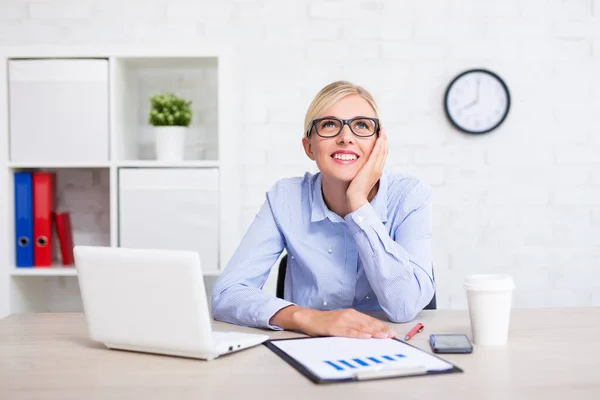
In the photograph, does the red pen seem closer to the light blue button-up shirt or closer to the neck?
the light blue button-up shirt

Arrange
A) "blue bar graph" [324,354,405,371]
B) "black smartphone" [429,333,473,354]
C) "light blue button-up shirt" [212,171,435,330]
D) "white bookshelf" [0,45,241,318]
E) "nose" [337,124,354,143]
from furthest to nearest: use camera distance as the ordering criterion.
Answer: "white bookshelf" [0,45,241,318]
"nose" [337,124,354,143]
"light blue button-up shirt" [212,171,435,330]
"black smartphone" [429,333,473,354]
"blue bar graph" [324,354,405,371]

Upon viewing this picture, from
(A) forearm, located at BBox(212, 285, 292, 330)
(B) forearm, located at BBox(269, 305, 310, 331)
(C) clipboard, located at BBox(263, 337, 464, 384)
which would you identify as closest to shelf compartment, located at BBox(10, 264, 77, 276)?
(A) forearm, located at BBox(212, 285, 292, 330)

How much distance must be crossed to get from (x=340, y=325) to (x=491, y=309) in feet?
0.92

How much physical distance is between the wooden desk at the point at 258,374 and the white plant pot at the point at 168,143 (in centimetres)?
139

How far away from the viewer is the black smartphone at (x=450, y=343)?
1.18 meters

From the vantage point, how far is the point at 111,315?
1.19 m

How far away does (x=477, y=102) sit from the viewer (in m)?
2.95

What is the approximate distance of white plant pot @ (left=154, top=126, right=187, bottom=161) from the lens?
2.70 m

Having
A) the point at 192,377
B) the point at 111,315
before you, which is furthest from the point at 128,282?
the point at 192,377

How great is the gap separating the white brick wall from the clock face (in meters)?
0.05

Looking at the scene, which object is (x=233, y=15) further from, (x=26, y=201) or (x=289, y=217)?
(x=289, y=217)

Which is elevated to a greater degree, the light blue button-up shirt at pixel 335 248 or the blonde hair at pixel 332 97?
the blonde hair at pixel 332 97

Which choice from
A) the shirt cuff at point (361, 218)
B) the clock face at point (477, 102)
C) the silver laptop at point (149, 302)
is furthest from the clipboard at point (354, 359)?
the clock face at point (477, 102)

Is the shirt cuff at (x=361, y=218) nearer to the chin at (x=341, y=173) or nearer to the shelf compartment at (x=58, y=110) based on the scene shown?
the chin at (x=341, y=173)
